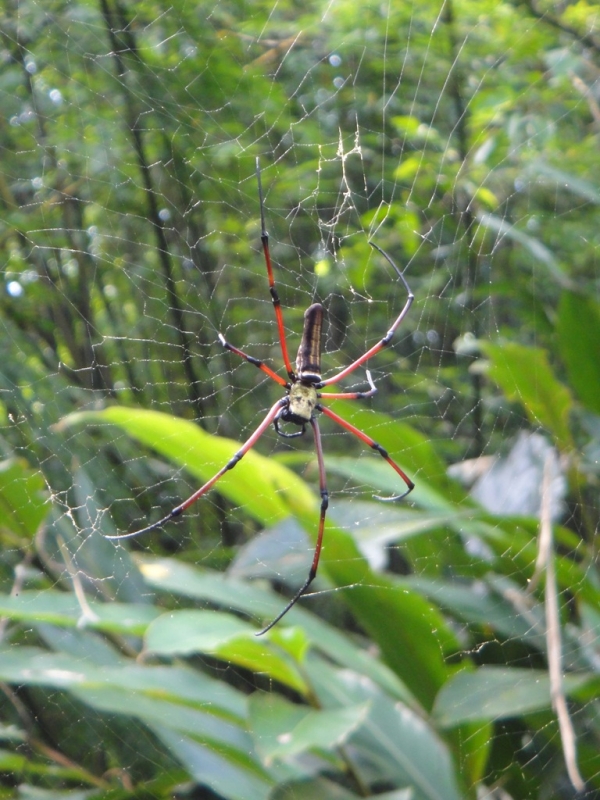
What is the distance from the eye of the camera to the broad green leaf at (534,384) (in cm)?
217

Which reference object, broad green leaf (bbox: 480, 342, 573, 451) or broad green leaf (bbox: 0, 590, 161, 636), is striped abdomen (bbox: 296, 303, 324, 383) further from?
broad green leaf (bbox: 480, 342, 573, 451)

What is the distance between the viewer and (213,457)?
5.77 ft

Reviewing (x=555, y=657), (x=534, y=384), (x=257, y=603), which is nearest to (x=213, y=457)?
(x=257, y=603)

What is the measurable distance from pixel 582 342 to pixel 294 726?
5.20 feet

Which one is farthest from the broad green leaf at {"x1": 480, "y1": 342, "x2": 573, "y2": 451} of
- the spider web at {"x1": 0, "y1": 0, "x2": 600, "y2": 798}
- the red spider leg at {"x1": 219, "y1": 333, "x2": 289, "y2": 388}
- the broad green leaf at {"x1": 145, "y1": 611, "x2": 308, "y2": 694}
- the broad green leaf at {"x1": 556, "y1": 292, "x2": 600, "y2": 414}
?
the broad green leaf at {"x1": 145, "y1": 611, "x2": 308, "y2": 694}

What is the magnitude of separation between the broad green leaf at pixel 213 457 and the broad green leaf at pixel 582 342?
106 centimetres

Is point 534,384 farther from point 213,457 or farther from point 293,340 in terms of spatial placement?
point 293,340

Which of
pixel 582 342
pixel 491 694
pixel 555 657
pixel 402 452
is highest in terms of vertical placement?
pixel 582 342

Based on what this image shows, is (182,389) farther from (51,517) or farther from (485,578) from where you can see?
(485,578)

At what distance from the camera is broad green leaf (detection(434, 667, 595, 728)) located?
1.58 meters

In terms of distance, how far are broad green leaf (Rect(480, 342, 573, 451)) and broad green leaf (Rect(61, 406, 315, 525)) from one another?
0.74m

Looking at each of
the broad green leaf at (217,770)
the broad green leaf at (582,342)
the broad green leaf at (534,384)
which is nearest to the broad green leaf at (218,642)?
the broad green leaf at (217,770)

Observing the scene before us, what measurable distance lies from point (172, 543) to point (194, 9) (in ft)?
6.82

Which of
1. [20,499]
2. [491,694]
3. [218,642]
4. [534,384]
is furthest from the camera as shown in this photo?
[534,384]
